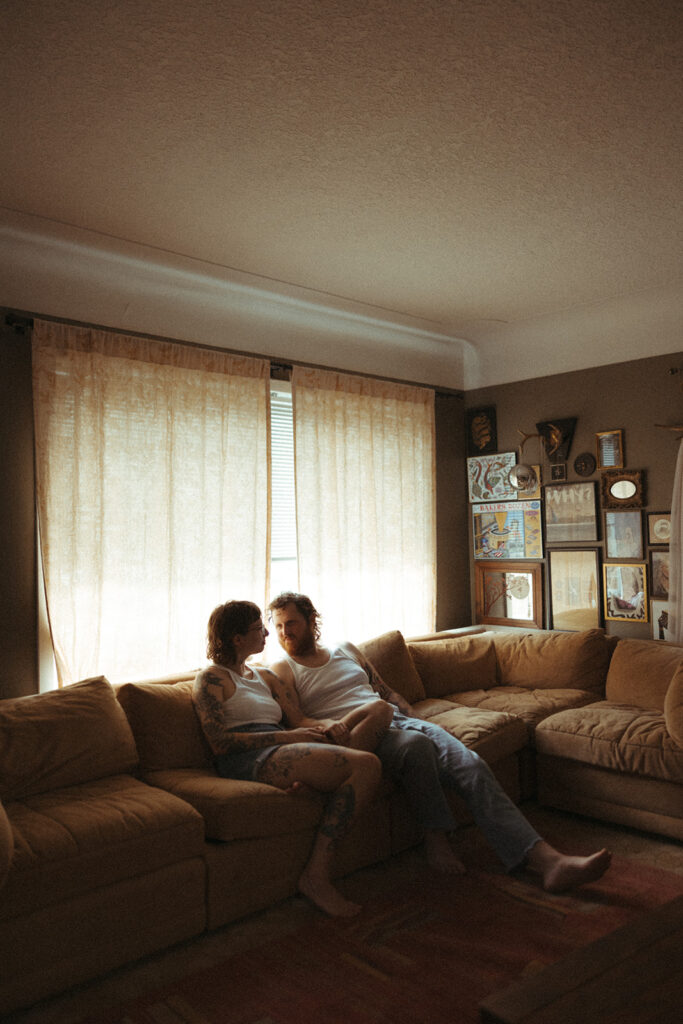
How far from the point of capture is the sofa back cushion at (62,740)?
2848mm

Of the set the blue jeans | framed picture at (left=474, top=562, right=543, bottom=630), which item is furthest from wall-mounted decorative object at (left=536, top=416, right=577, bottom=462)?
the blue jeans

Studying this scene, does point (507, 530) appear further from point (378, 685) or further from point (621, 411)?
point (378, 685)

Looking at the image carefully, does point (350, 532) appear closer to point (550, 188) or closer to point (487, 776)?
point (487, 776)

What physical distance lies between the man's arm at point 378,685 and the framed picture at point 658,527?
1.83 metres

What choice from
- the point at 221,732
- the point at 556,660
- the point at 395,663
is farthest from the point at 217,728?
the point at 556,660

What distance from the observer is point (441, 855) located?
3180 millimetres

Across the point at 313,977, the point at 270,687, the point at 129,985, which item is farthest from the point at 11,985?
the point at 270,687

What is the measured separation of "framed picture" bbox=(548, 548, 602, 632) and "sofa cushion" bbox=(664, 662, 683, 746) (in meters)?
1.29

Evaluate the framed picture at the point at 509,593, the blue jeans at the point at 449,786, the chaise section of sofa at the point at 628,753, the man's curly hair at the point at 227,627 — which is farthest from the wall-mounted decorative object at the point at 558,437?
the man's curly hair at the point at 227,627

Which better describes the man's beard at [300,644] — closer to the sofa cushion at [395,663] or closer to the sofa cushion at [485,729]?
the sofa cushion at [395,663]

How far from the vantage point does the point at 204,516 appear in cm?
407

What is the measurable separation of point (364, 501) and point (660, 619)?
73.2 inches

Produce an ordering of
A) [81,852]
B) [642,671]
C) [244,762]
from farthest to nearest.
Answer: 1. [642,671]
2. [244,762]
3. [81,852]

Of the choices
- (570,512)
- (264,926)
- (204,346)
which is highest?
(204,346)
